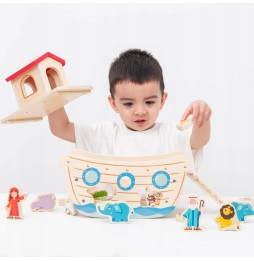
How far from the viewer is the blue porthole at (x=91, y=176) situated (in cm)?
155

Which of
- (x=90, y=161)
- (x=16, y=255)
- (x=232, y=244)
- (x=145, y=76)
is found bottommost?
(x=232, y=244)

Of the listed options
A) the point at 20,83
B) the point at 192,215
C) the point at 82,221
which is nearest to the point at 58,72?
the point at 20,83

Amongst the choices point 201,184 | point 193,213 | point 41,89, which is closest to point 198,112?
point 201,184

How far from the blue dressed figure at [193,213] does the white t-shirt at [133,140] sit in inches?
13.4

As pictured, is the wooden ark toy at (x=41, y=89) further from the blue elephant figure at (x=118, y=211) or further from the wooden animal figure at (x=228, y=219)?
the wooden animal figure at (x=228, y=219)

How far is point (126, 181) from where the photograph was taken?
1.56m

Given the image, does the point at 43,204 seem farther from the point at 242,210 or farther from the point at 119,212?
the point at 242,210

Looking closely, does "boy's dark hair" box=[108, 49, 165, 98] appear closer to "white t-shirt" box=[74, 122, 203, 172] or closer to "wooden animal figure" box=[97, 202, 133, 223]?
"white t-shirt" box=[74, 122, 203, 172]

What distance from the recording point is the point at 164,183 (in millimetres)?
1550

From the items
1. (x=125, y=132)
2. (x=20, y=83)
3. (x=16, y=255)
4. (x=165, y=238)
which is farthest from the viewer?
(x=125, y=132)

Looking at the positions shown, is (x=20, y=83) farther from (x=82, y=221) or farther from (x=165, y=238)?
(x=165, y=238)

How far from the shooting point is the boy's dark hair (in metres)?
1.71

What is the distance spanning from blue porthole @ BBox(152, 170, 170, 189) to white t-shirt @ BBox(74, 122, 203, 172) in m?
0.21

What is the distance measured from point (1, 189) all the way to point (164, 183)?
3.49ft
